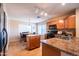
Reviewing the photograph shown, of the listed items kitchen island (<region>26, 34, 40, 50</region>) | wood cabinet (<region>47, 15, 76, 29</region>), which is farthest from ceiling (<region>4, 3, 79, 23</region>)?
kitchen island (<region>26, 34, 40, 50</region>)

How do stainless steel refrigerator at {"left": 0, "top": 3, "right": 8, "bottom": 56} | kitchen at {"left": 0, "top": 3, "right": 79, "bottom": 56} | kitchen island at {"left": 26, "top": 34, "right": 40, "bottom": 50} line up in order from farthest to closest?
kitchen island at {"left": 26, "top": 34, "right": 40, "bottom": 50}
kitchen at {"left": 0, "top": 3, "right": 79, "bottom": 56}
stainless steel refrigerator at {"left": 0, "top": 3, "right": 8, "bottom": 56}

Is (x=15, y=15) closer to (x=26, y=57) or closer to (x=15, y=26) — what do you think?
(x=15, y=26)

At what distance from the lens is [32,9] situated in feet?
4.27

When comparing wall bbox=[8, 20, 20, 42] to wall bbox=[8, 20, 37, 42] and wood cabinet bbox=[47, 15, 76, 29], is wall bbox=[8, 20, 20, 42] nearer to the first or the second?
wall bbox=[8, 20, 37, 42]

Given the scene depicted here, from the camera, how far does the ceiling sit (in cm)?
127

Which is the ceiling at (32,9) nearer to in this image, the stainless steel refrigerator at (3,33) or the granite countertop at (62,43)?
the stainless steel refrigerator at (3,33)

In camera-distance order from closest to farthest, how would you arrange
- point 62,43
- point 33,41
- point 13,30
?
point 13,30
point 62,43
point 33,41

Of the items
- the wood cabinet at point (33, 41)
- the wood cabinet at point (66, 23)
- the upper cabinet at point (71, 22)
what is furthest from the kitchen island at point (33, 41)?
the upper cabinet at point (71, 22)

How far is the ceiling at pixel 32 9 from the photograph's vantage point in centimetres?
127

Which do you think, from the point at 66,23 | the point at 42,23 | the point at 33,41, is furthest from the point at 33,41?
the point at 66,23

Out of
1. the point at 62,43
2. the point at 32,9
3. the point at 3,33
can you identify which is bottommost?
the point at 62,43

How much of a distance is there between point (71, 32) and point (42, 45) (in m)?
0.65

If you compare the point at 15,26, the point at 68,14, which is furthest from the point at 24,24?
the point at 68,14

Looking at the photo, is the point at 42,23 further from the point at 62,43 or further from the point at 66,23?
the point at 62,43
